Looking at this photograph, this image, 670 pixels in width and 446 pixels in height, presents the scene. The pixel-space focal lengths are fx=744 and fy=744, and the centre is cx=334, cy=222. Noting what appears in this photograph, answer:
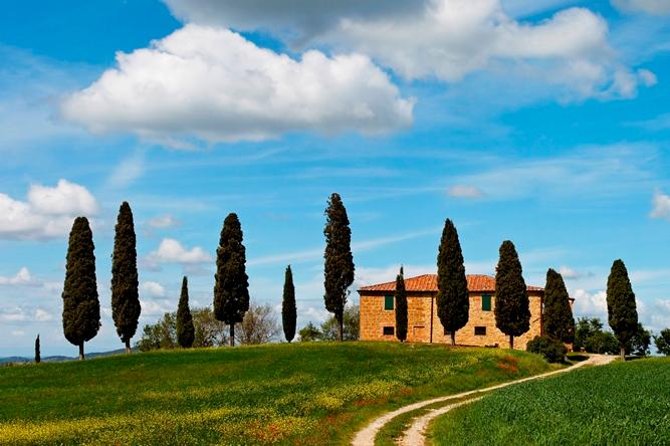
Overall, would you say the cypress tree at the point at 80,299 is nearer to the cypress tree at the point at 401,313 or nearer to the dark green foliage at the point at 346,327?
the cypress tree at the point at 401,313

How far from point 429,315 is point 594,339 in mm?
24384

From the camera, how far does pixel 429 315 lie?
95750 millimetres

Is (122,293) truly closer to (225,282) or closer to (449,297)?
(225,282)

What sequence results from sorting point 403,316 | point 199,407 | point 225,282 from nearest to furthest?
point 199,407 < point 225,282 < point 403,316

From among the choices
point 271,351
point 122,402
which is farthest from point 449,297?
point 122,402

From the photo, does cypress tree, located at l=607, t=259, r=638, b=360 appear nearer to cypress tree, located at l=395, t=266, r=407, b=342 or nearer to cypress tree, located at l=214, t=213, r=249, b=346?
cypress tree, located at l=395, t=266, r=407, b=342

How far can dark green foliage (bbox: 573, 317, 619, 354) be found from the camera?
331 ft

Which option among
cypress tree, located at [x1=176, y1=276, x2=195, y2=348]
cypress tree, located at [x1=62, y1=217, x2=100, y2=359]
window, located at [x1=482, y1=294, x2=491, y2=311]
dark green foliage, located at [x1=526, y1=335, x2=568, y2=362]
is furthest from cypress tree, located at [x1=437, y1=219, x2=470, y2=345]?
cypress tree, located at [x1=62, y1=217, x2=100, y2=359]

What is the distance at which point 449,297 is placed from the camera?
247ft

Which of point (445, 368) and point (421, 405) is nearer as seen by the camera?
point (421, 405)

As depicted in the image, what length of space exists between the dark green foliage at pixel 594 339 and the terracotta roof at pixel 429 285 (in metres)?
14.2

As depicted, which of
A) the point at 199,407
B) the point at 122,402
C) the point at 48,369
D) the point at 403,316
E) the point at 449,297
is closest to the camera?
the point at 199,407

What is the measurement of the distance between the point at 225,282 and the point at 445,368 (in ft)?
108

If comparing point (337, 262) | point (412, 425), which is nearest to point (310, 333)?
point (337, 262)
